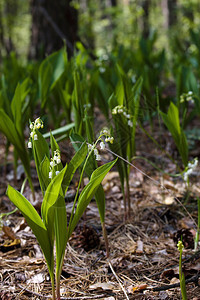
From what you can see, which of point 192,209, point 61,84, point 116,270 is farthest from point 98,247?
point 61,84

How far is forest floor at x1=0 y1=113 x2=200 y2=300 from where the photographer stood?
4.20 feet

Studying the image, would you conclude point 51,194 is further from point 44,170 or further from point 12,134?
point 12,134

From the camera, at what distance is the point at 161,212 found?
6.01ft

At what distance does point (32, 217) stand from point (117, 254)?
2.14 ft

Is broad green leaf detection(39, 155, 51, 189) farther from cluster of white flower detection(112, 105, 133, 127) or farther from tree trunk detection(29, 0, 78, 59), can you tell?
tree trunk detection(29, 0, 78, 59)

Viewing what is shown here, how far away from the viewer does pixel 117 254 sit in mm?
1538

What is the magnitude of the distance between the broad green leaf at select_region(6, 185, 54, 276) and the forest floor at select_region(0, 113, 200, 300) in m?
0.28

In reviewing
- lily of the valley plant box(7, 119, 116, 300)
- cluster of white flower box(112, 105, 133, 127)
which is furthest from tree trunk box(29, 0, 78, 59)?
lily of the valley plant box(7, 119, 116, 300)

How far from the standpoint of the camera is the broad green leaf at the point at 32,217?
1026 millimetres

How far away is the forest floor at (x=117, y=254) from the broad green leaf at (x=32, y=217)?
276 millimetres

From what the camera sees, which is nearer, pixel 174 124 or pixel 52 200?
pixel 52 200

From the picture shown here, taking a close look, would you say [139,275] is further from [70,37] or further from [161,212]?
[70,37]

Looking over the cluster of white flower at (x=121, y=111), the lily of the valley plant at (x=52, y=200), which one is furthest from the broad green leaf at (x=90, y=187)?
the cluster of white flower at (x=121, y=111)

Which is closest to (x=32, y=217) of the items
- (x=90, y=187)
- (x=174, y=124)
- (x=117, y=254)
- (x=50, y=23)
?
(x=90, y=187)
